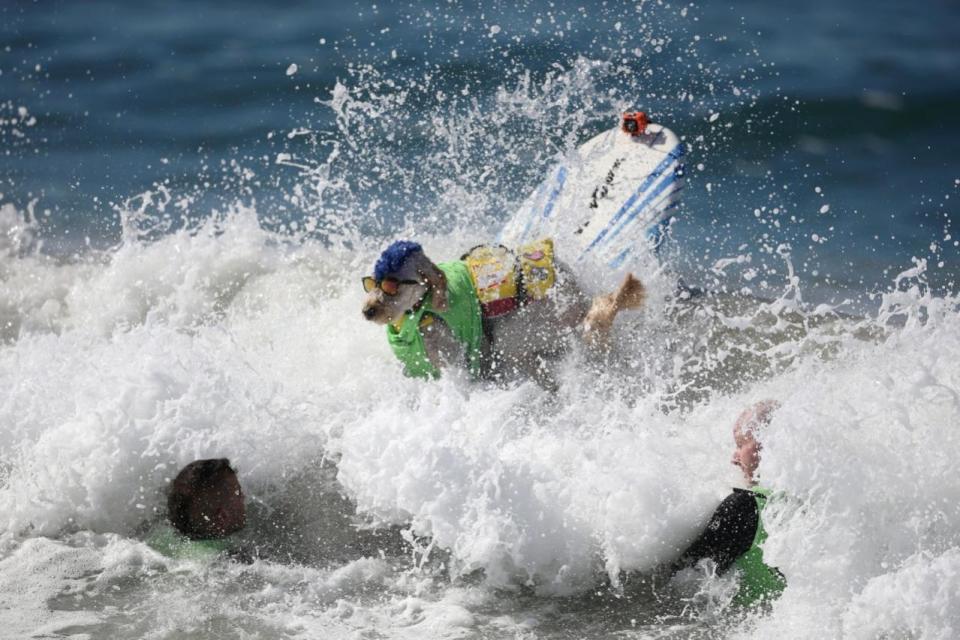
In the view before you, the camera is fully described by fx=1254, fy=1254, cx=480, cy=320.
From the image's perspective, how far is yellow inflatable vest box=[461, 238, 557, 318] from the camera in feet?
19.5

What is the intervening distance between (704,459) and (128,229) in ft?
15.9

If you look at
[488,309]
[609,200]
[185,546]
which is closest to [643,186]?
[609,200]

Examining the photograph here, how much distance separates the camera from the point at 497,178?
8.80 m

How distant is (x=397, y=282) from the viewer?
559 cm

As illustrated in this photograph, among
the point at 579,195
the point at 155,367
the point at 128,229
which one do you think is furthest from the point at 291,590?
the point at 128,229

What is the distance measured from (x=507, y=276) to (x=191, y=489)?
1.89 meters

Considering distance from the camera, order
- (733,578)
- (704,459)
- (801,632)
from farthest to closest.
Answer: (704,459), (733,578), (801,632)

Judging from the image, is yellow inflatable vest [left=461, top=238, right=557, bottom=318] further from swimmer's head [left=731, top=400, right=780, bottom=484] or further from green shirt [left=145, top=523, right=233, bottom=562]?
green shirt [left=145, top=523, right=233, bottom=562]

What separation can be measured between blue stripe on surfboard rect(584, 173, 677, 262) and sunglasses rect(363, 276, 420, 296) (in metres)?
1.67

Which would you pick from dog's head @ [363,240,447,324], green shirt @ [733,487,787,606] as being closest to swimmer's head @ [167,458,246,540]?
dog's head @ [363,240,447,324]

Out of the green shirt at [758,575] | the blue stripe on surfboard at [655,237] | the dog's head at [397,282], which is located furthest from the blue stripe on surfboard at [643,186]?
the green shirt at [758,575]

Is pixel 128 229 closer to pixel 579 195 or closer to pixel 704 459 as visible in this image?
pixel 579 195

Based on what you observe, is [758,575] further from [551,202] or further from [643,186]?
[551,202]

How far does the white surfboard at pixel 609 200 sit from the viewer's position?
685 cm
